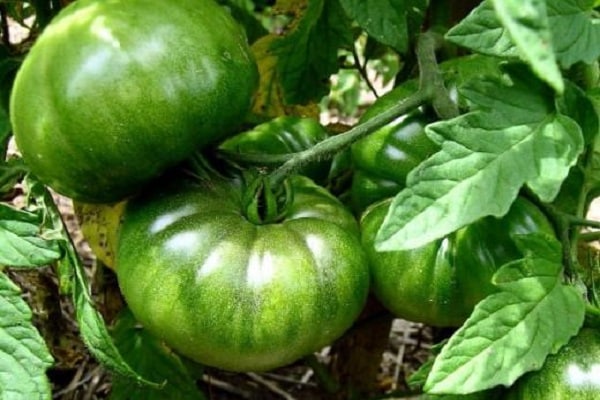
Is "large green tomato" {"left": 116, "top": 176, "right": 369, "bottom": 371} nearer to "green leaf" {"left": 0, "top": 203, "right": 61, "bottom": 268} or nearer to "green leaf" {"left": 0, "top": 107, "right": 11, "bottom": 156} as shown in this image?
"green leaf" {"left": 0, "top": 203, "right": 61, "bottom": 268}

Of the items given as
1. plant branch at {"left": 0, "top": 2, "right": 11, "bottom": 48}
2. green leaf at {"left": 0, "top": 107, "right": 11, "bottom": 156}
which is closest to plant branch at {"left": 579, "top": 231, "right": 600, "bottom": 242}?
green leaf at {"left": 0, "top": 107, "right": 11, "bottom": 156}

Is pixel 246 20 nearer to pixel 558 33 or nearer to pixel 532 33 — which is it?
pixel 558 33

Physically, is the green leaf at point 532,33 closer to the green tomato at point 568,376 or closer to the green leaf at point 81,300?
the green tomato at point 568,376

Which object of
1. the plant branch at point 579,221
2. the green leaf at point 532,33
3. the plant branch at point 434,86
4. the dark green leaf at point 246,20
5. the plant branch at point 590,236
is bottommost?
the plant branch at point 590,236

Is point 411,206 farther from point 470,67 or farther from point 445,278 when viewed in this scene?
point 470,67

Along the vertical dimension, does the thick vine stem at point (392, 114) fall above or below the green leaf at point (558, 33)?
below

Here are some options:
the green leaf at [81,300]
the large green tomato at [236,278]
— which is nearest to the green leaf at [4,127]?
the green leaf at [81,300]

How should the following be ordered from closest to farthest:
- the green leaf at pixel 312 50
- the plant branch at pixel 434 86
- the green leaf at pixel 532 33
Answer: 1. the green leaf at pixel 532 33
2. the plant branch at pixel 434 86
3. the green leaf at pixel 312 50

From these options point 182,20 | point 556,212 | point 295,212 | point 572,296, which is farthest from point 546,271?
point 182,20
